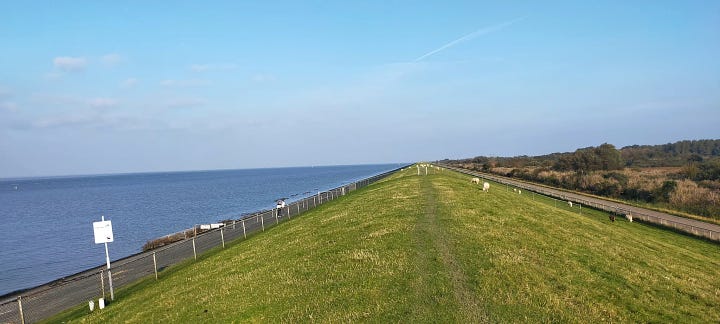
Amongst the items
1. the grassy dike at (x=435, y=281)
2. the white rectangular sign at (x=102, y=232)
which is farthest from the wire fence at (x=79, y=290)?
the grassy dike at (x=435, y=281)

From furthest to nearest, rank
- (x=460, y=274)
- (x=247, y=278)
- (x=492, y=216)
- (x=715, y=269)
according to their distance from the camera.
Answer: (x=492, y=216) < (x=715, y=269) < (x=247, y=278) < (x=460, y=274)

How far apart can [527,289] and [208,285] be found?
1338 cm

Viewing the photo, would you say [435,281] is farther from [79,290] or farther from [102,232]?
[79,290]

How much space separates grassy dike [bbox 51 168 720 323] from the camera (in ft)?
42.6

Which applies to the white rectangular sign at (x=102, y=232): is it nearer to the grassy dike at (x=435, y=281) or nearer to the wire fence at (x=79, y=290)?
the wire fence at (x=79, y=290)

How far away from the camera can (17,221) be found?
9281cm

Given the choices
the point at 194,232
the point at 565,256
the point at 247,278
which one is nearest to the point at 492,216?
the point at 565,256

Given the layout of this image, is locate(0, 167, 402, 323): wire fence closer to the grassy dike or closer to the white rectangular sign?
the white rectangular sign

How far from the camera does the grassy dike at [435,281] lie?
511 inches

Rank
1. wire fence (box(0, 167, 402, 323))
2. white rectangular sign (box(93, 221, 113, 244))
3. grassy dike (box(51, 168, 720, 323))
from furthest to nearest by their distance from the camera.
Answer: wire fence (box(0, 167, 402, 323)), white rectangular sign (box(93, 221, 113, 244)), grassy dike (box(51, 168, 720, 323))

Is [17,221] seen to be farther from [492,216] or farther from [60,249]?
[492,216]

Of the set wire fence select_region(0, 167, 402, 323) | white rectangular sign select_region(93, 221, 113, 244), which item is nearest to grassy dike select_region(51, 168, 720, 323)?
wire fence select_region(0, 167, 402, 323)

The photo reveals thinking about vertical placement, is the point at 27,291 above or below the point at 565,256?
below

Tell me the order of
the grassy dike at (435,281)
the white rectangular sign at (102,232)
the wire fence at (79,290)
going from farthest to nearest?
the wire fence at (79,290)
the white rectangular sign at (102,232)
the grassy dike at (435,281)
